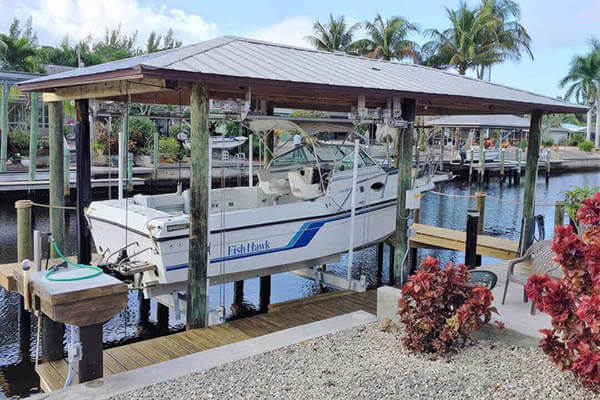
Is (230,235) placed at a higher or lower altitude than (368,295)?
higher

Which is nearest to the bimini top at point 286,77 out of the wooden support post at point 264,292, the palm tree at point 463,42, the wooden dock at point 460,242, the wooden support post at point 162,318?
the wooden dock at point 460,242

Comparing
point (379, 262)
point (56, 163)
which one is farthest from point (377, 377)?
point (379, 262)

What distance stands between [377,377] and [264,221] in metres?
4.26

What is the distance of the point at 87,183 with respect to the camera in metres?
9.32

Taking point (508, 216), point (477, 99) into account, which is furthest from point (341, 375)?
point (508, 216)

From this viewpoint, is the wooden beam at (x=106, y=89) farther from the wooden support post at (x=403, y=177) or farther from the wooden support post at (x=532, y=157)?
the wooden support post at (x=532, y=157)

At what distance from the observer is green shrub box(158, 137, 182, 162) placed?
28.1 meters

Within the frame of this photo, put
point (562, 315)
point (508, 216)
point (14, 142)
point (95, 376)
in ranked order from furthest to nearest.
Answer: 1. point (14, 142)
2. point (508, 216)
3. point (95, 376)
4. point (562, 315)

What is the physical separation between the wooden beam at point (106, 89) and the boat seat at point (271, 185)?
3.44 metres

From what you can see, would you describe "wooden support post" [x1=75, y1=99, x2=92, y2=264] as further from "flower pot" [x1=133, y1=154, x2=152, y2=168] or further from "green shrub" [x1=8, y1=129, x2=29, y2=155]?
"green shrub" [x1=8, y1=129, x2=29, y2=155]

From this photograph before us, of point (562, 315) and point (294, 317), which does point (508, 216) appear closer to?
point (294, 317)

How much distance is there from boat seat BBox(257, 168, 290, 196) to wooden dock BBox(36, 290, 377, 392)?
9.08 feet

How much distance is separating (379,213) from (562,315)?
6638 millimetres

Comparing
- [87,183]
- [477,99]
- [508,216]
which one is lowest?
[508,216]
